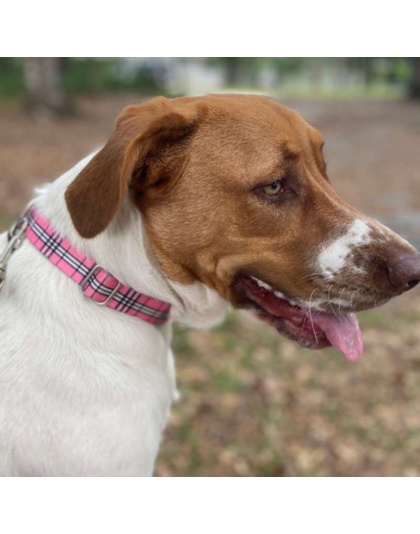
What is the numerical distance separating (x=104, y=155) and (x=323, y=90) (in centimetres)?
2466

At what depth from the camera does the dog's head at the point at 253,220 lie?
2.47m

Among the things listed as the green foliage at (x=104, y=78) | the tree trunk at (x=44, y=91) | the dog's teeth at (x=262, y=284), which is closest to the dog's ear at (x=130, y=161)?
the dog's teeth at (x=262, y=284)

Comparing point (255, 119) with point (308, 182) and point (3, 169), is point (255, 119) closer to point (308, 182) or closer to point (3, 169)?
point (308, 182)

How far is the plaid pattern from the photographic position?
2.39m

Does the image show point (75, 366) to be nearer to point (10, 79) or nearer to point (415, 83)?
point (10, 79)

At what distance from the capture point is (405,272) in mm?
2410

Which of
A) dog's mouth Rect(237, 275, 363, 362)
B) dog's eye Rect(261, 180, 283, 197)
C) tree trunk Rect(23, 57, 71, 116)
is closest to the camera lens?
dog's eye Rect(261, 180, 283, 197)

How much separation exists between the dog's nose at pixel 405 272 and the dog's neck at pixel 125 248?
0.75m

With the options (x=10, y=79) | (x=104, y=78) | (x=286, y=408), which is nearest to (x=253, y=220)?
(x=286, y=408)

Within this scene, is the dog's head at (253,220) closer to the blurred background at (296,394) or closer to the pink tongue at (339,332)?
the pink tongue at (339,332)

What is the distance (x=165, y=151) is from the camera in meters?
2.49

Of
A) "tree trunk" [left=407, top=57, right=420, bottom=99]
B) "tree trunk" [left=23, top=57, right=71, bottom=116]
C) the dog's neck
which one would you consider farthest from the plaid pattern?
"tree trunk" [left=407, top=57, right=420, bottom=99]

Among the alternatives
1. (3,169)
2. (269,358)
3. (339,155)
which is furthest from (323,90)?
(269,358)

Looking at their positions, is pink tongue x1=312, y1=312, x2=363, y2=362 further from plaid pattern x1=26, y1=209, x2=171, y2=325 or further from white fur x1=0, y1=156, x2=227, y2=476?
plaid pattern x1=26, y1=209, x2=171, y2=325
